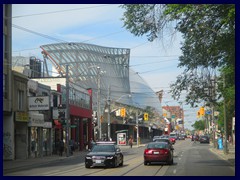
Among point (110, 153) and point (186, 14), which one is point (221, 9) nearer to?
point (186, 14)

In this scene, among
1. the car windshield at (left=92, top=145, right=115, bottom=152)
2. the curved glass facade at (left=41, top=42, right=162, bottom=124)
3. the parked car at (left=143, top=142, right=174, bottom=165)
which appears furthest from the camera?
the curved glass facade at (left=41, top=42, right=162, bottom=124)

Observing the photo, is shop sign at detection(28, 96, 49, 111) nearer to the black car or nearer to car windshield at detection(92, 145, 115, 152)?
car windshield at detection(92, 145, 115, 152)

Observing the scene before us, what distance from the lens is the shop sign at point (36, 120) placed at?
43.2 m

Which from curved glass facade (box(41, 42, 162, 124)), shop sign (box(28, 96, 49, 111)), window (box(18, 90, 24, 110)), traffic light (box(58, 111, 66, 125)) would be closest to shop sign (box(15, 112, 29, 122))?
window (box(18, 90, 24, 110))

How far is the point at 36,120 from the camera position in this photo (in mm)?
44594

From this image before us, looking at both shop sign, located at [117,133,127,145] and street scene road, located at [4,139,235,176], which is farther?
shop sign, located at [117,133,127,145]

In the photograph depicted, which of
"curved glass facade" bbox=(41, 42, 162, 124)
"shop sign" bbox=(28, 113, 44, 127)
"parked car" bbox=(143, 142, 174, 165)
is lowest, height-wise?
"parked car" bbox=(143, 142, 174, 165)

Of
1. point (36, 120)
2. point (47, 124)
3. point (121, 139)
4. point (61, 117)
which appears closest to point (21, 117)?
point (36, 120)

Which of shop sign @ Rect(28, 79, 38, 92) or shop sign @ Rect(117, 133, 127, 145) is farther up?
shop sign @ Rect(28, 79, 38, 92)

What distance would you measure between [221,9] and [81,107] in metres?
45.1

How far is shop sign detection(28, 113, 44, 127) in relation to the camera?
43.2 meters

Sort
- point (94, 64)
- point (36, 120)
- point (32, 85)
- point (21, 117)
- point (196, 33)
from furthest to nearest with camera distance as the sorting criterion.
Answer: point (94, 64) < point (32, 85) < point (36, 120) < point (21, 117) < point (196, 33)

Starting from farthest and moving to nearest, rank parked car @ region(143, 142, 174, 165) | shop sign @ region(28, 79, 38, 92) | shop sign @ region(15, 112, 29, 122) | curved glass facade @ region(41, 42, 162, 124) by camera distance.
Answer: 1. curved glass facade @ region(41, 42, 162, 124)
2. shop sign @ region(28, 79, 38, 92)
3. shop sign @ region(15, 112, 29, 122)
4. parked car @ region(143, 142, 174, 165)

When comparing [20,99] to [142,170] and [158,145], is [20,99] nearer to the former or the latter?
[158,145]
